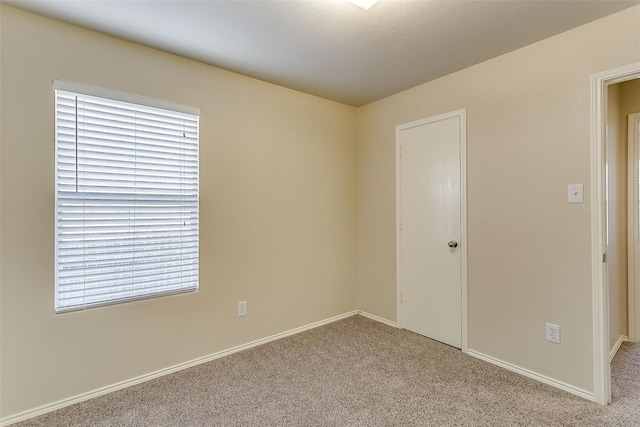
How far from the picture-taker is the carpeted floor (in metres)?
1.79

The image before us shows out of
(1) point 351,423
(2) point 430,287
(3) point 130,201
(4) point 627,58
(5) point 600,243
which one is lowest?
(1) point 351,423

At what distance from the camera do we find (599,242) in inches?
75.7

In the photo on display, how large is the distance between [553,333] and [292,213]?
7.47 ft

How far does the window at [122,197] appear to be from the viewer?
1945mm

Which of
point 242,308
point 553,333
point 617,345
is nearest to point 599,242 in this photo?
point 553,333

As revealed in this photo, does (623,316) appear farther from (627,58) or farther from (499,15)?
(499,15)

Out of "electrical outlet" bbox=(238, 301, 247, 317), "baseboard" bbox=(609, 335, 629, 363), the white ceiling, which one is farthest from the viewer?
"electrical outlet" bbox=(238, 301, 247, 317)

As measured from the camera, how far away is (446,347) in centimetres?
271

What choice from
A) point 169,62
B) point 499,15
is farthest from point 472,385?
point 169,62

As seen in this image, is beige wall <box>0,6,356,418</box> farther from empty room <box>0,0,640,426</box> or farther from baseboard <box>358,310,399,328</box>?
baseboard <box>358,310,399,328</box>

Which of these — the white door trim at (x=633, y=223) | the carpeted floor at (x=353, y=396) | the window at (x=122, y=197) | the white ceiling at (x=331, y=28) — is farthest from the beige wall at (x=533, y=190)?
the window at (x=122, y=197)

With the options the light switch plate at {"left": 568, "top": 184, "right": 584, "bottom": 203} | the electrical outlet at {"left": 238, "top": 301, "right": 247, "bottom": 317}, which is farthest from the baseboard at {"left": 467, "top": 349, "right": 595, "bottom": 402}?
the electrical outlet at {"left": 238, "top": 301, "right": 247, "bottom": 317}

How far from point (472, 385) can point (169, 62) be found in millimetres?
3224

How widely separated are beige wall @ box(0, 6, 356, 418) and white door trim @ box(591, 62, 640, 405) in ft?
7.05
